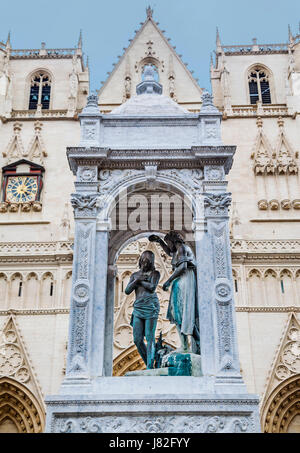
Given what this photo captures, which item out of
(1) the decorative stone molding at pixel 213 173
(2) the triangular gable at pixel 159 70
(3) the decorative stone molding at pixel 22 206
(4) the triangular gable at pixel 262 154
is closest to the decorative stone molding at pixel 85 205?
(1) the decorative stone molding at pixel 213 173

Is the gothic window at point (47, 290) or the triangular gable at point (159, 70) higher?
the triangular gable at point (159, 70)

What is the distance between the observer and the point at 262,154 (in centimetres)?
2170

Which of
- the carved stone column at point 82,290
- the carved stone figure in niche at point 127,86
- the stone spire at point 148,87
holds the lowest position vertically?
the carved stone column at point 82,290

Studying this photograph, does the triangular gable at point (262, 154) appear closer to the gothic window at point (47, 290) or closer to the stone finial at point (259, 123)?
the stone finial at point (259, 123)

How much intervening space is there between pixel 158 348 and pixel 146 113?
313cm

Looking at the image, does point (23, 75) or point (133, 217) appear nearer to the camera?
point (133, 217)

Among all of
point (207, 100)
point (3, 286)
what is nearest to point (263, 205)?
point (3, 286)

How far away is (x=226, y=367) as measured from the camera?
548 cm

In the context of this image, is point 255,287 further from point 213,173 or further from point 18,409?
point 213,173

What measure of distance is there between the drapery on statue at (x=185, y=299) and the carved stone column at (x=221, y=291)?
50 centimetres

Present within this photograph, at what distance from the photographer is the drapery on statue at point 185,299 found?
6.32 meters
